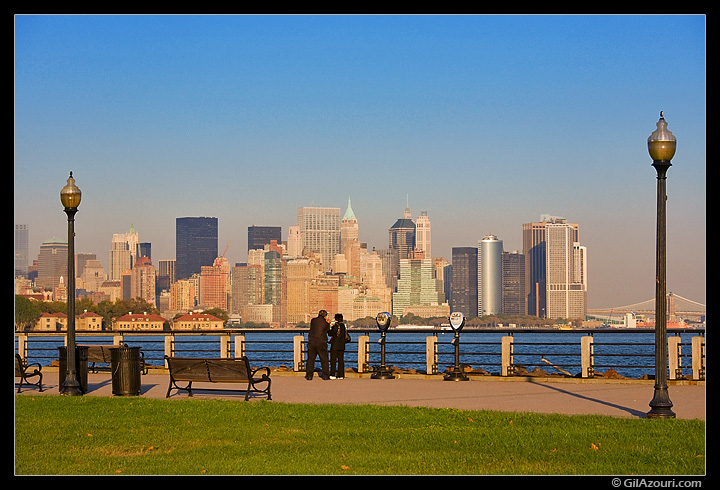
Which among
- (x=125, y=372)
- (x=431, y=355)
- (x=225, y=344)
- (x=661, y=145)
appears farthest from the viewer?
(x=225, y=344)

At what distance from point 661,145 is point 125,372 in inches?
406

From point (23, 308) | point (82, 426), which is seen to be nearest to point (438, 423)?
point (82, 426)

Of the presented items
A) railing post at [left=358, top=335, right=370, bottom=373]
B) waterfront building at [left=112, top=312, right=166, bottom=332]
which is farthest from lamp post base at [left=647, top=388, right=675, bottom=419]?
waterfront building at [left=112, top=312, right=166, bottom=332]

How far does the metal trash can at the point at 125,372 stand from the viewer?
1769 centimetres

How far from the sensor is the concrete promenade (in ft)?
51.4

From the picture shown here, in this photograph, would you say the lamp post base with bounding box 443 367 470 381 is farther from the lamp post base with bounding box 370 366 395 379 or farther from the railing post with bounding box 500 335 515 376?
the lamp post base with bounding box 370 366 395 379

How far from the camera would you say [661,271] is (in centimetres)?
Answer: 1416

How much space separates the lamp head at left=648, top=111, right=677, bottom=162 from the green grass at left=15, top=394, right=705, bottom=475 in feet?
12.9

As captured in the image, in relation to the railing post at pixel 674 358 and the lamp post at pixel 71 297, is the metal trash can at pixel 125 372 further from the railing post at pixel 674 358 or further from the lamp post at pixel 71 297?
the railing post at pixel 674 358

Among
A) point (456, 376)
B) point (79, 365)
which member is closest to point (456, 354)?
point (456, 376)

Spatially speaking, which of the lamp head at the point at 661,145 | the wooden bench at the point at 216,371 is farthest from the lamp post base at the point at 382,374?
the lamp head at the point at 661,145

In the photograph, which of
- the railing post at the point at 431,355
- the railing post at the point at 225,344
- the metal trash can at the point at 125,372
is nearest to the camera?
the metal trash can at the point at 125,372

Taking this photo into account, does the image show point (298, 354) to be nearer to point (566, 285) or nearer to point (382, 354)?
point (382, 354)
